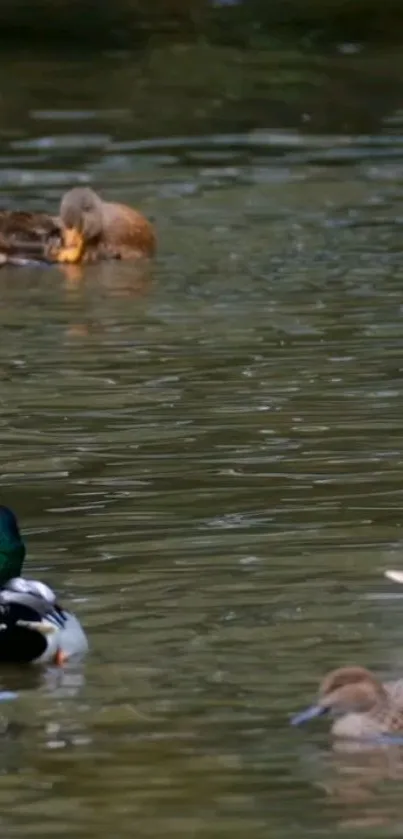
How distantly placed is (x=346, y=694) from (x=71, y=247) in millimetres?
9518

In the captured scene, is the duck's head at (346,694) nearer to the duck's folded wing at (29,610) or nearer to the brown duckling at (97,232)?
the duck's folded wing at (29,610)

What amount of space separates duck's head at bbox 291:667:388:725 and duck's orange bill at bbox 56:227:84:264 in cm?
923

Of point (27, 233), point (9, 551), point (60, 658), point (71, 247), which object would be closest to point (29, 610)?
point (60, 658)

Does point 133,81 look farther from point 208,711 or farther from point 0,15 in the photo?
point 208,711

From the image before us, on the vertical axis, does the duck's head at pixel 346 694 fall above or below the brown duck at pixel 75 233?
above

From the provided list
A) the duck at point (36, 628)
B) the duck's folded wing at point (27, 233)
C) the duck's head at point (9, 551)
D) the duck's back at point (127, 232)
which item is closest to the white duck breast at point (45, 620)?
the duck at point (36, 628)

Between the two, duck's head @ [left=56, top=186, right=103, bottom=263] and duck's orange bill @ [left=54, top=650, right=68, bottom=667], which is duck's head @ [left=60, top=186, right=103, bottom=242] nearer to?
duck's head @ [left=56, top=186, right=103, bottom=263]

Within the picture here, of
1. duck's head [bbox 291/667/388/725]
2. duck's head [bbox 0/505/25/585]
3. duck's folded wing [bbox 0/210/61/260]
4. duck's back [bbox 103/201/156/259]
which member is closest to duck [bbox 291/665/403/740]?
duck's head [bbox 291/667/388/725]

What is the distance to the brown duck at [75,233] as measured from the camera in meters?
15.5

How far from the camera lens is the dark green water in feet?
20.5

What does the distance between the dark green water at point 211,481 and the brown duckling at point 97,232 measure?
0.18m

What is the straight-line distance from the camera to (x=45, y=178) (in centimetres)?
1872

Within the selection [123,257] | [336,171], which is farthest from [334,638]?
[336,171]

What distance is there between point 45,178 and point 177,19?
10671 mm
